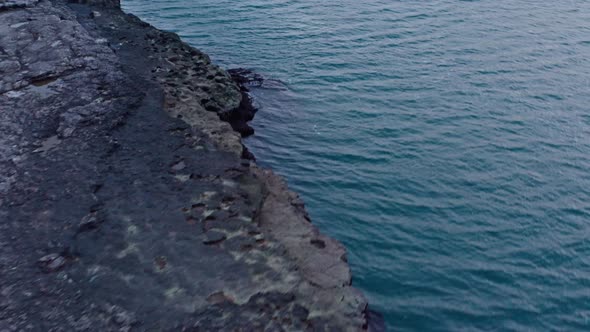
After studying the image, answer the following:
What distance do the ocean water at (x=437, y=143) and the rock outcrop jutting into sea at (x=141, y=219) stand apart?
209 cm

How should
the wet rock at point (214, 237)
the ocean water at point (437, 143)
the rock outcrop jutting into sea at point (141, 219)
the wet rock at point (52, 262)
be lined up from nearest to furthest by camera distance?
the rock outcrop jutting into sea at point (141, 219)
the wet rock at point (52, 262)
the wet rock at point (214, 237)
the ocean water at point (437, 143)

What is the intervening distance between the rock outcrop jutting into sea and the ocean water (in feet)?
6.86

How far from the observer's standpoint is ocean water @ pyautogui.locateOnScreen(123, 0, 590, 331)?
8.21 meters

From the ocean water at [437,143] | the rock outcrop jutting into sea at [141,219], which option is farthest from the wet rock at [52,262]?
the ocean water at [437,143]

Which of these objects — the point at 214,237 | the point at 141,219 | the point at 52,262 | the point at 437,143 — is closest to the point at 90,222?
the point at 141,219

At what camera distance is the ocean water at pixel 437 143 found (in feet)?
26.9

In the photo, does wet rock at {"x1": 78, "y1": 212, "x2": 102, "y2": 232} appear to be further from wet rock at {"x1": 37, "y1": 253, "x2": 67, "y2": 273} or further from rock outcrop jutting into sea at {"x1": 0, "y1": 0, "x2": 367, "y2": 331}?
wet rock at {"x1": 37, "y1": 253, "x2": 67, "y2": 273}

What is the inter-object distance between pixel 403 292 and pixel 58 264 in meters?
4.72

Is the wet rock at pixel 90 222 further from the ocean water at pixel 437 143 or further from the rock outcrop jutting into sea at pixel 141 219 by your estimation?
the ocean water at pixel 437 143

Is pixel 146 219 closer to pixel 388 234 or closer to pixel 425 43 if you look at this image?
pixel 388 234

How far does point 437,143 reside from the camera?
12.0 meters

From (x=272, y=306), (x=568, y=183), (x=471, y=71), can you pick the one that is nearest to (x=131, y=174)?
(x=272, y=306)

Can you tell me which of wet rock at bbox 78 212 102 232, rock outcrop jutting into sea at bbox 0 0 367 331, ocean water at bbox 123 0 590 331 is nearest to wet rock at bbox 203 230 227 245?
rock outcrop jutting into sea at bbox 0 0 367 331

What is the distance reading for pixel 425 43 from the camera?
58.3 feet
